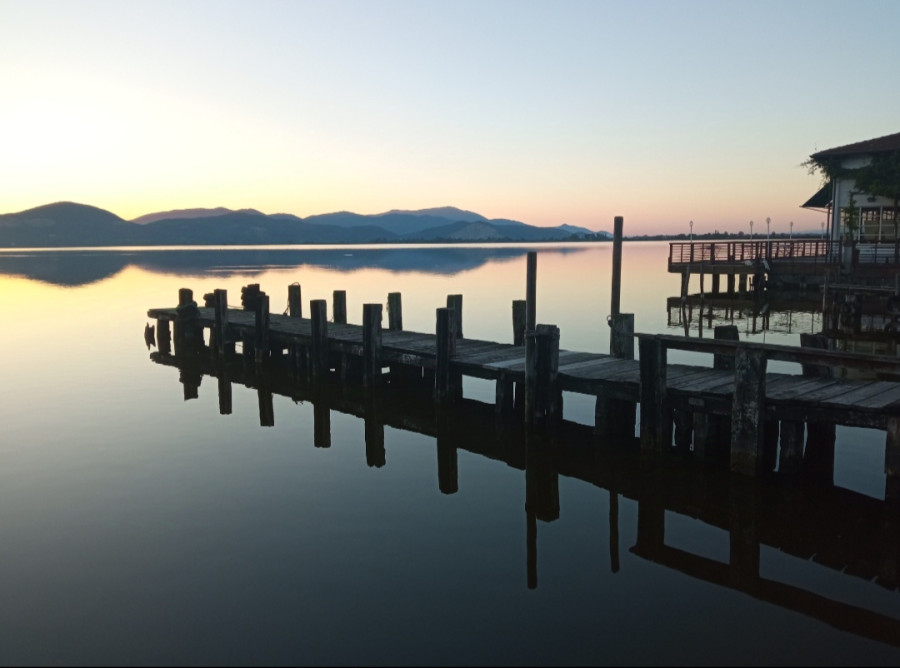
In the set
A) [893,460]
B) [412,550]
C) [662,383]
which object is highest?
[662,383]

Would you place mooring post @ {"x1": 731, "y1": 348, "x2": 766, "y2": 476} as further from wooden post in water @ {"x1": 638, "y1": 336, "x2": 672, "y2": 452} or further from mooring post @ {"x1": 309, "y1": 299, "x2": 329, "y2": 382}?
mooring post @ {"x1": 309, "y1": 299, "x2": 329, "y2": 382}

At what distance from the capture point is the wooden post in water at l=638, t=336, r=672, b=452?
11.8 meters

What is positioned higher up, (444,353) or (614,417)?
(444,353)

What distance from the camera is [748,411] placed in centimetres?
1098

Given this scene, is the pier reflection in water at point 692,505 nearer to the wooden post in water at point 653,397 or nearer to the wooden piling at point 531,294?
the wooden post in water at point 653,397

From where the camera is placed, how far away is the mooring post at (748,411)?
10797 millimetres

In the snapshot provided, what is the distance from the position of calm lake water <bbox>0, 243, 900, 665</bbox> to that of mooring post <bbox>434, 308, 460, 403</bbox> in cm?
102

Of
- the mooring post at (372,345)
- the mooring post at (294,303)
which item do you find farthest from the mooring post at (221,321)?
the mooring post at (372,345)

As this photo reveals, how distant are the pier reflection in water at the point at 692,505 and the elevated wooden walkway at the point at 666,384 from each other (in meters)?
0.50

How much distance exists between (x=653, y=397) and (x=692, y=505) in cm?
180

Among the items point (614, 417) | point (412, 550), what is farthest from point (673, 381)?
point (412, 550)

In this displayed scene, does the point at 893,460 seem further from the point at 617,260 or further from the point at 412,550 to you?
the point at 617,260

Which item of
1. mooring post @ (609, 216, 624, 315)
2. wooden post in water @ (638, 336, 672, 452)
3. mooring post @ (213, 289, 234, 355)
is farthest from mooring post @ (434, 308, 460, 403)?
mooring post @ (213, 289, 234, 355)

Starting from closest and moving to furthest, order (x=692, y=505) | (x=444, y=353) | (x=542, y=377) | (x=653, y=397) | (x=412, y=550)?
(x=412, y=550) → (x=692, y=505) → (x=653, y=397) → (x=542, y=377) → (x=444, y=353)
